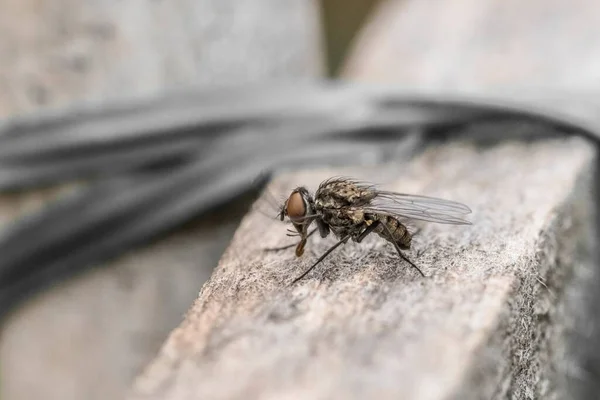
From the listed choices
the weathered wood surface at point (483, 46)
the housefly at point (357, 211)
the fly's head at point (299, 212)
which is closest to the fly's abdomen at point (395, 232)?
the housefly at point (357, 211)

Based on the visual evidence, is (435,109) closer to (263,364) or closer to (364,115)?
(364,115)

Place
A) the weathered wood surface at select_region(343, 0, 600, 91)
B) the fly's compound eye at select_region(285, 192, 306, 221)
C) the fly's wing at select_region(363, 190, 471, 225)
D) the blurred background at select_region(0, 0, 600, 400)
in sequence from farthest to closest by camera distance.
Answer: the weathered wood surface at select_region(343, 0, 600, 91)
the blurred background at select_region(0, 0, 600, 400)
the fly's compound eye at select_region(285, 192, 306, 221)
the fly's wing at select_region(363, 190, 471, 225)

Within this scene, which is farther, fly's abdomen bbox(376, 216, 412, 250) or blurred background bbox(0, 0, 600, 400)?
blurred background bbox(0, 0, 600, 400)

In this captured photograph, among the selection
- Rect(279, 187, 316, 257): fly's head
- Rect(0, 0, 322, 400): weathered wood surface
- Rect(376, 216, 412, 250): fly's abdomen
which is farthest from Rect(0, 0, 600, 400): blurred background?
Rect(376, 216, 412, 250): fly's abdomen

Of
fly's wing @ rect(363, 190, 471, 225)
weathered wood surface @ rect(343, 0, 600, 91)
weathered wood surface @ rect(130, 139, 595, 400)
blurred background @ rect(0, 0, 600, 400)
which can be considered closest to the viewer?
weathered wood surface @ rect(130, 139, 595, 400)

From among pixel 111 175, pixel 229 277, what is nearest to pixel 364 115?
pixel 111 175

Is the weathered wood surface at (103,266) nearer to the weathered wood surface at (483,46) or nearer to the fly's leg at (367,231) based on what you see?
the fly's leg at (367,231)

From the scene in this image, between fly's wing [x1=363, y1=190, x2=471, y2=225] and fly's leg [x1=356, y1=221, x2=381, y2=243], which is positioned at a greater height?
fly's wing [x1=363, y1=190, x2=471, y2=225]

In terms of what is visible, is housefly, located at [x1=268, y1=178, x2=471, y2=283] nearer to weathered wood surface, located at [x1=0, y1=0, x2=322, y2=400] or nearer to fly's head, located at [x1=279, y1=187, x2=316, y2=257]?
fly's head, located at [x1=279, y1=187, x2=316, y2=257]
